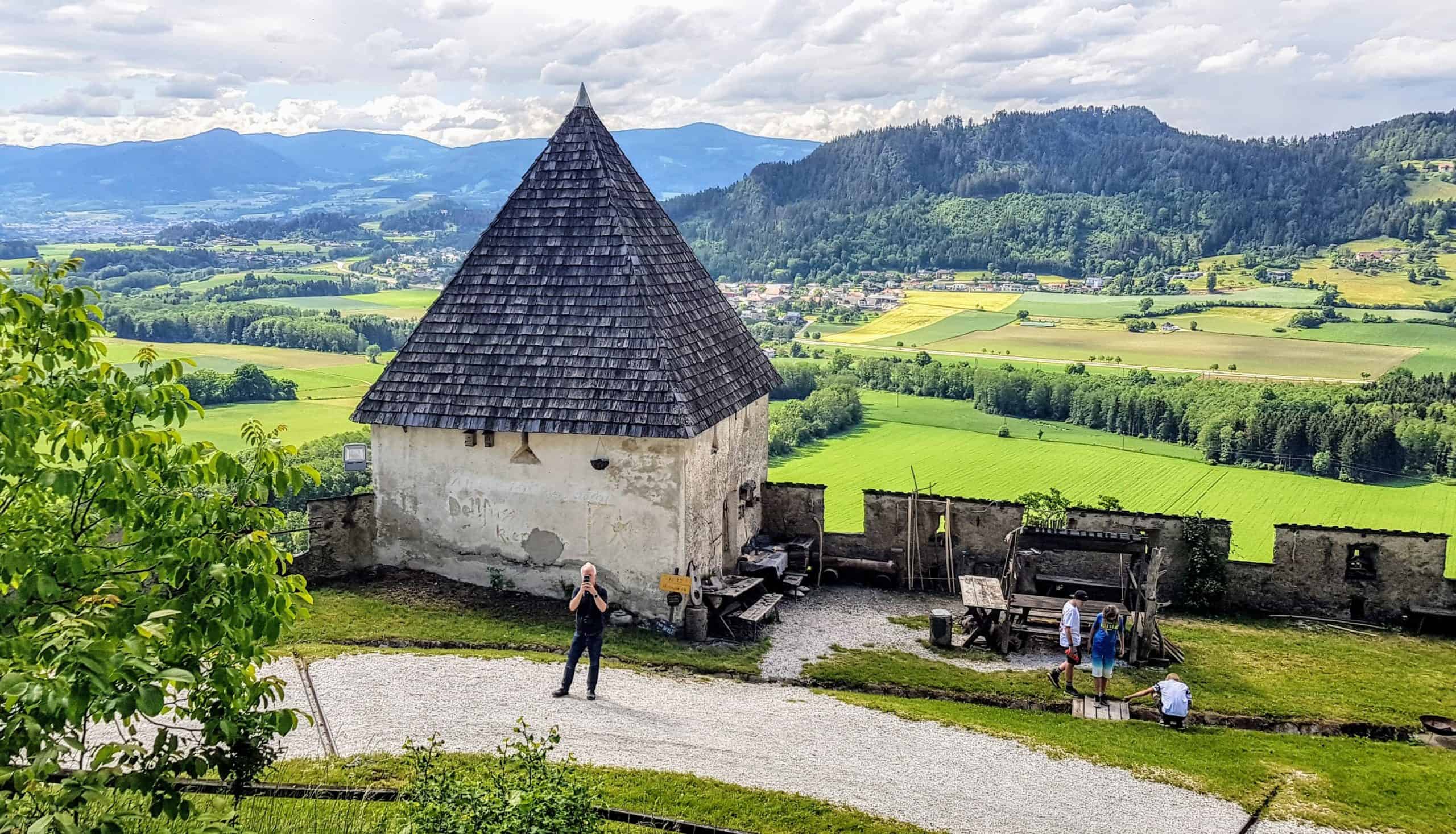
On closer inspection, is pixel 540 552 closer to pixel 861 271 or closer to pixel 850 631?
pixel 850 631

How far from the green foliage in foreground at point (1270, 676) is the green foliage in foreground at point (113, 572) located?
405 inches

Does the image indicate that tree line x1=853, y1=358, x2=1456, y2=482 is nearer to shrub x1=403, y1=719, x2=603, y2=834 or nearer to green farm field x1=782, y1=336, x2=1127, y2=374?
green farm field x1=782, y1=336, x2=1127, y2=374

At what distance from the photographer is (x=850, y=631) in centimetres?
1811

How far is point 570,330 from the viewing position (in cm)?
1802

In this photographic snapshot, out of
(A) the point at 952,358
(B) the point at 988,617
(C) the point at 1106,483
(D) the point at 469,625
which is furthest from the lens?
(A) the point at 952,358

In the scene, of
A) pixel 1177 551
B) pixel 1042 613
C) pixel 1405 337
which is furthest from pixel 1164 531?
pixel 1405 337

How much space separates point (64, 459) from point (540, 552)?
11864 millimetres

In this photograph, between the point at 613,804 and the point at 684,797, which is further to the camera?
the point at 684,797

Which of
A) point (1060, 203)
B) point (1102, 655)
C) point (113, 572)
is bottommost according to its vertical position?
point (1102, 655)

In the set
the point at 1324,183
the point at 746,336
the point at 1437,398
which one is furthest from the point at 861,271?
the point at 746,336

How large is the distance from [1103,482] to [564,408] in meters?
35.5

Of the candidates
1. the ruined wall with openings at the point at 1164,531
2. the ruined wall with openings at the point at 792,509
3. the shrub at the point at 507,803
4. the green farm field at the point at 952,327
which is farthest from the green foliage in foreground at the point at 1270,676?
→ the green farm field at the point at 952,327

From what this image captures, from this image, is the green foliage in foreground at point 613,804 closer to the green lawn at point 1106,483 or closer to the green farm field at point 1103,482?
the green farm field at point 1103,482

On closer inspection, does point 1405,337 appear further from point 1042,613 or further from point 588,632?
point 588,632
